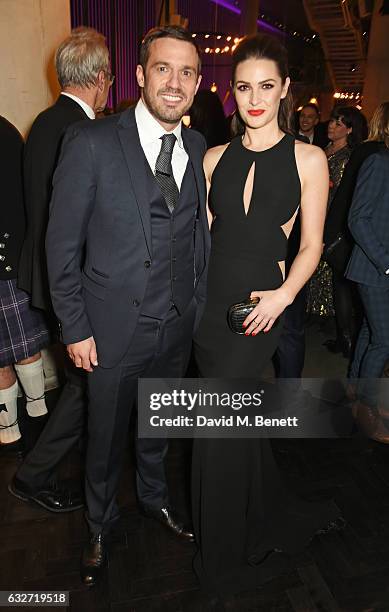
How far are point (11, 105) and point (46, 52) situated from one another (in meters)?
0.39

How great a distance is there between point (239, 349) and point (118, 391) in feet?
1.59

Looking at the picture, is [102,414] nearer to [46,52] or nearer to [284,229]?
[284,229]

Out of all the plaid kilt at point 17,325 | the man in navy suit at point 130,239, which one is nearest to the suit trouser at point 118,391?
the man in navy suit at point 130,239

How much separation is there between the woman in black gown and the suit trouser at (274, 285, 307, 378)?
1.10 m

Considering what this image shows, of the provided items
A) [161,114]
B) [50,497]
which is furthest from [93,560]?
[161,114]

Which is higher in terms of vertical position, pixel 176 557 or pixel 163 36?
pixel 163 36

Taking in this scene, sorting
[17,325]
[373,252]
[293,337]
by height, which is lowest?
[293,337]

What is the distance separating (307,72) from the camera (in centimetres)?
1898

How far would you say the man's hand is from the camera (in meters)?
1.80

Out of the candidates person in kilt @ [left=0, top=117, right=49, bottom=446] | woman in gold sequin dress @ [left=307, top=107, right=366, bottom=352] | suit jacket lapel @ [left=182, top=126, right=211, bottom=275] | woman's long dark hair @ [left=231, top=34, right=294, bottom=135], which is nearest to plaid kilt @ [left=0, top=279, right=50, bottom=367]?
person in kilt @ [left=0, top=117, right=49, bottom=446]

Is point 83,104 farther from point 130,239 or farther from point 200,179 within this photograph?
point 130,239

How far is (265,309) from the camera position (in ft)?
6.15

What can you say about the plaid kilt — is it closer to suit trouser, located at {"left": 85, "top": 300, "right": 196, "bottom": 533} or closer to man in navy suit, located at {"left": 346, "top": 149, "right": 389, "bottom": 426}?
suit trouser, located at {"left": 85, "top": 300, "right": 196, "bottom": 533}

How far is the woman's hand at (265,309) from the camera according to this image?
6.15ft
